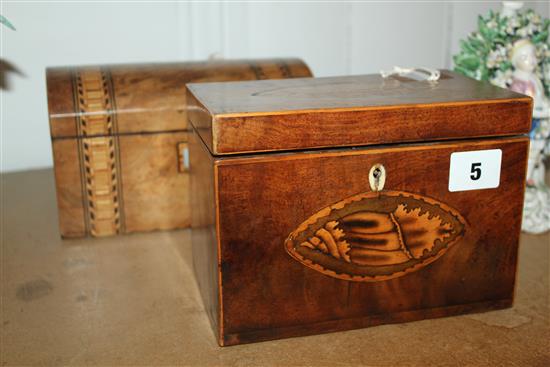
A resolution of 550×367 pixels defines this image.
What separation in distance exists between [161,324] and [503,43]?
0.82 metres

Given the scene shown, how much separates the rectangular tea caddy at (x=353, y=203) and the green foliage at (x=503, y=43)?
0.35 metres

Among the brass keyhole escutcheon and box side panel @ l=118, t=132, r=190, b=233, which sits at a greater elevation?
the brass keyhole escutcheon

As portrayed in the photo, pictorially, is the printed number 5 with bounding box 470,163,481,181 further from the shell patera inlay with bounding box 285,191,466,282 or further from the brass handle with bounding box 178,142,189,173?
the brass handle with bounding box 178,142,189,173

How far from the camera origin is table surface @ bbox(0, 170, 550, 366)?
0.91 metres

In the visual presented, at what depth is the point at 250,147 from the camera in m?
0.86

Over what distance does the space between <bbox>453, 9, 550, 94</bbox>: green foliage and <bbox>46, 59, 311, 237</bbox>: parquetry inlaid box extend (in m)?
0.53

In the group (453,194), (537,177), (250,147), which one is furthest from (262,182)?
(537,177)

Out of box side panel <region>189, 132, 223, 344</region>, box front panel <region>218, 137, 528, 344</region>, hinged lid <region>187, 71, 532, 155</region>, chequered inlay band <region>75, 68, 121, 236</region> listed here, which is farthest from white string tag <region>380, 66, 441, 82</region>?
chequered inlay band <region>75, 68, 121, 236</region>

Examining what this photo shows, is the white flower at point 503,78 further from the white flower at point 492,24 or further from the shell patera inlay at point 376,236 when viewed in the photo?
the shell patera inlay at point 376,236

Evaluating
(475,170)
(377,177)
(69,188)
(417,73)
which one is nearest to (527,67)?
(417,73)

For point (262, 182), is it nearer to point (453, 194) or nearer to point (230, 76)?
point (453, 194)

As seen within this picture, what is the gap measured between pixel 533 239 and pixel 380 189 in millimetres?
506

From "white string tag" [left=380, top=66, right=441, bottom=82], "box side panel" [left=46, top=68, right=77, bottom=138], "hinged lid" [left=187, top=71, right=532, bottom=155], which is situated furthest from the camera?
"box side panel" [left=46, top=68, right=77, bottom=138]

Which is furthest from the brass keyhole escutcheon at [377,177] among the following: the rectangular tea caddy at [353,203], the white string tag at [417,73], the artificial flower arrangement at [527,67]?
the artificial flower arrangement at [527,67]
